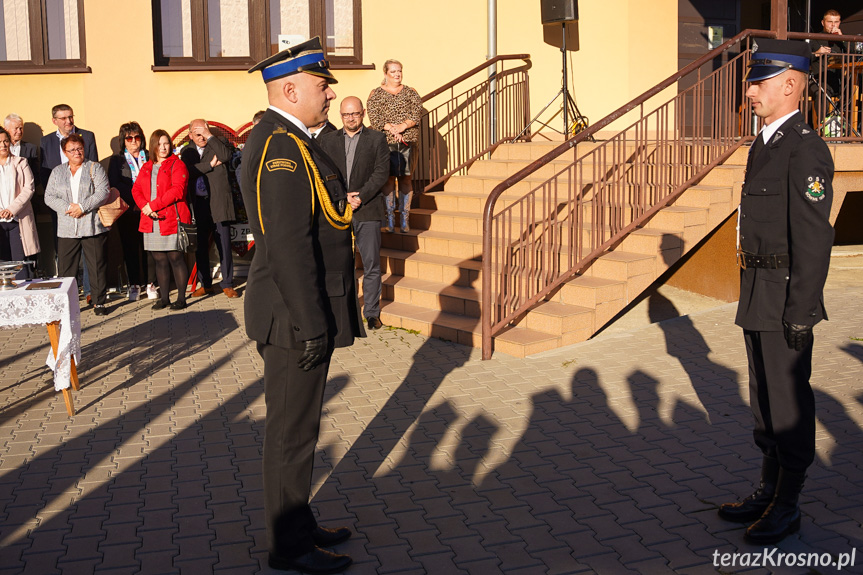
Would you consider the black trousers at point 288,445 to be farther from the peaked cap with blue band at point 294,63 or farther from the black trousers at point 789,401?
the black trousers at point 789,401

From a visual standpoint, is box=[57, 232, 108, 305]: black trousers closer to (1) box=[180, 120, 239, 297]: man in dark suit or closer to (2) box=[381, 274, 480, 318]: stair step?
(1) box=[180, 120, 239, 297]: man in dark suit

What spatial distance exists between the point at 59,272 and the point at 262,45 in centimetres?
440

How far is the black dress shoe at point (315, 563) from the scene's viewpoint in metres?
4.00

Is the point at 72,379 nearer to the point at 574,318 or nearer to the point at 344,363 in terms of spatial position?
the point at 344,363

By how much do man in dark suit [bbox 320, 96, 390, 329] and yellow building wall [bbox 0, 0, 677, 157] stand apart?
3.85 m

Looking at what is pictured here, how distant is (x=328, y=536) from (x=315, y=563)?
260 millimetres

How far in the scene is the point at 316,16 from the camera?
12867 mm

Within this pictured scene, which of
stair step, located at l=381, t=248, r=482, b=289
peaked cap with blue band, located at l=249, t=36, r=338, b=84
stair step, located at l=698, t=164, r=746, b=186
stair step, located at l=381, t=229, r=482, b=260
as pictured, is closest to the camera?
peaked cap with blue band, located at l=249, t=36, r=338, b=84

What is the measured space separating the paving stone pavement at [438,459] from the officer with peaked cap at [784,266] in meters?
0.38

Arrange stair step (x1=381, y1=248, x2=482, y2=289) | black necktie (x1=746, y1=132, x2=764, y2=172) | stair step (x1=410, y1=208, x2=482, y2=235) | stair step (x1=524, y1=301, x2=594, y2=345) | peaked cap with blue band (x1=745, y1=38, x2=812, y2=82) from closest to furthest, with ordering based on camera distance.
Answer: peaked cap with blue band (x1=745, y1=38, x2=812, y2=82)
black necktie (x1=746, y1=132, x2=764, y2=172)
stair step (x1=524, y1=301, x2=594, y2=345)
stair step (x1=381, y1=248, x2=482, y2=289)
stair step (x1=410, y1=208, x2=482, y2=235)

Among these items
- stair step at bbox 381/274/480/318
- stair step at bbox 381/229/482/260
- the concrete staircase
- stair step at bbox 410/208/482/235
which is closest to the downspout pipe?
the concrete staircase

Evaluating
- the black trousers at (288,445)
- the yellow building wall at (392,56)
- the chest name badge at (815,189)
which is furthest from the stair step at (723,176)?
the black trousers at (288,445)

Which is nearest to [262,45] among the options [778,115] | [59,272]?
[59,272]

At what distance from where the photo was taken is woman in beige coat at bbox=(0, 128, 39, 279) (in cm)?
1028
